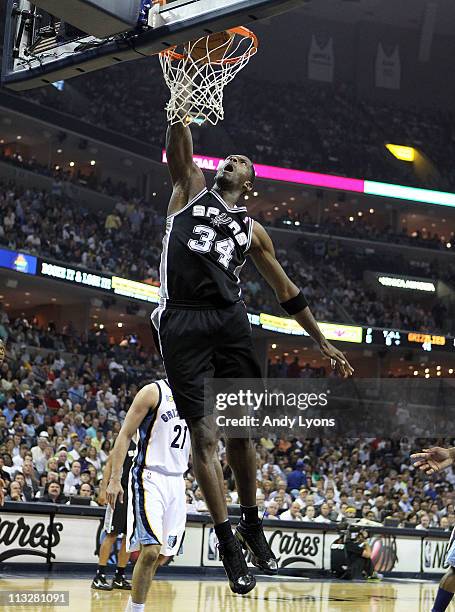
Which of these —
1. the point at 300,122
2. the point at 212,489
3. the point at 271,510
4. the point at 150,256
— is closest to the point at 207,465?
the point at 212,489

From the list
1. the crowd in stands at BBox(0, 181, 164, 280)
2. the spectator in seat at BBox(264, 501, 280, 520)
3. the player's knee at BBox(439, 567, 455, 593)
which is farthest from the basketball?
the crowd in stands at BBox(0, 181, 164, 280)

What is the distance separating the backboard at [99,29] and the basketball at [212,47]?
0.30 feet

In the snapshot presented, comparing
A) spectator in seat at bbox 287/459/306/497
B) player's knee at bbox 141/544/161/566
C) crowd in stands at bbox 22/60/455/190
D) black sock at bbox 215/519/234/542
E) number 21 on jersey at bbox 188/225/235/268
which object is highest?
crowd in stands at bbox 22/60/455/190

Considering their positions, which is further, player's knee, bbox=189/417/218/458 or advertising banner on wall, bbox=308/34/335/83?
advertising banner on wall, bbox=308/34/335/83

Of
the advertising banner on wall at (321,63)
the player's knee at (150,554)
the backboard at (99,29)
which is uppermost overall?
the advertising banner on wall at (321,63)

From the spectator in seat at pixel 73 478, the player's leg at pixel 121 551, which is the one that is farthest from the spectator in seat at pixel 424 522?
the player's leg at pixel 121 551

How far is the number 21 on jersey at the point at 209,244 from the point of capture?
507 centimetres

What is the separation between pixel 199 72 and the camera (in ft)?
18.2

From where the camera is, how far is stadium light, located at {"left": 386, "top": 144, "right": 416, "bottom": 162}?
41.8 metres

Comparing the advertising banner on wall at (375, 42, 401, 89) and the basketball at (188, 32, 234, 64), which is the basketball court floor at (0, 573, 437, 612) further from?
the advertising banner on wall at (375, 42, 401, 89)

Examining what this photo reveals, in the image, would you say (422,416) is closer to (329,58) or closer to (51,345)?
(51,345)

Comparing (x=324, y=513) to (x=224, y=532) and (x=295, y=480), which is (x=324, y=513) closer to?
(x=295, y=480)

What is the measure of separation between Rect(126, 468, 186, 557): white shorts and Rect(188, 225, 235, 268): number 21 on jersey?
2.93 m

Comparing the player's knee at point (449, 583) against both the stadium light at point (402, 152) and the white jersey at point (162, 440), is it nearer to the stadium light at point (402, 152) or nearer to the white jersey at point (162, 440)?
the white jersey at point (162, 440)
